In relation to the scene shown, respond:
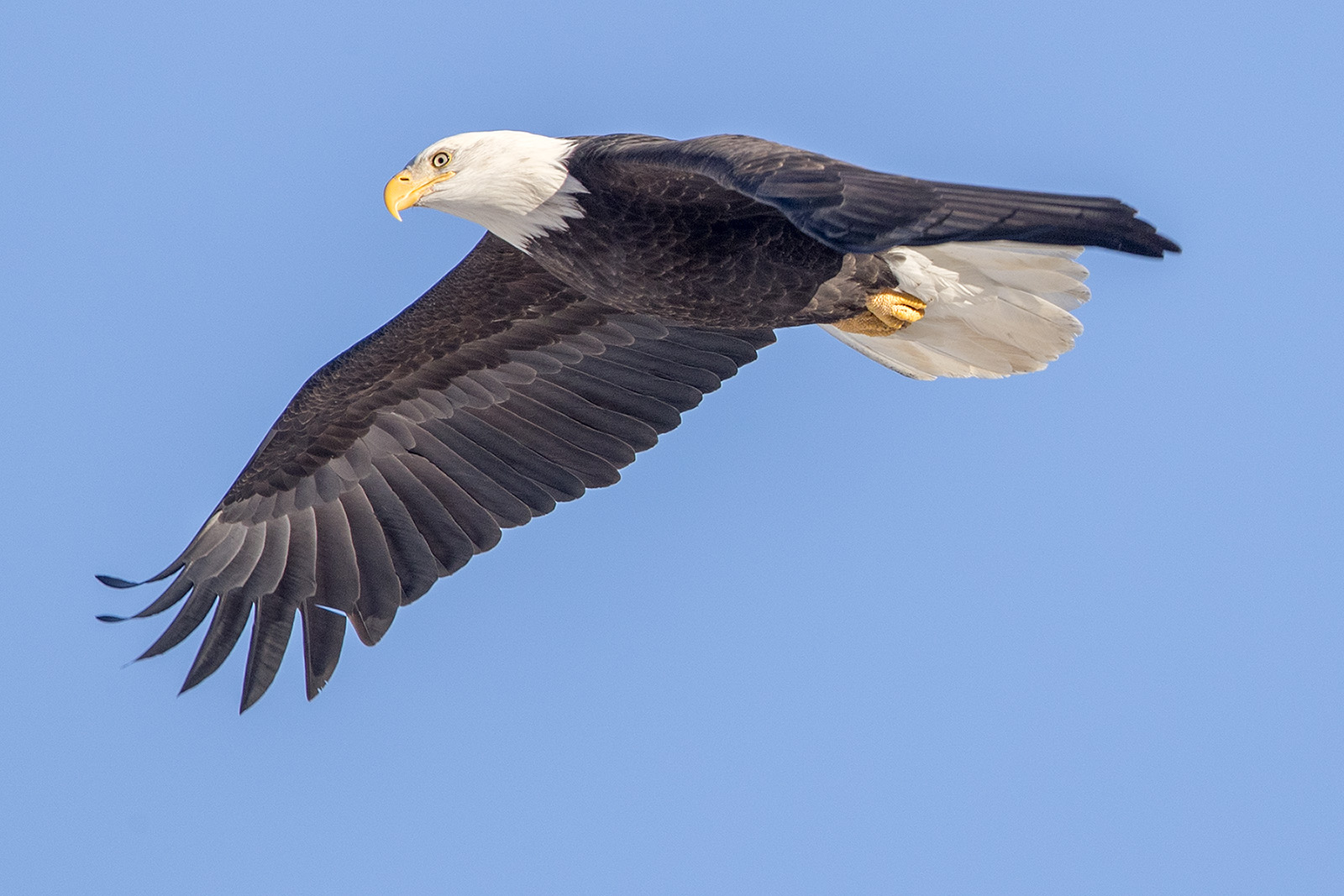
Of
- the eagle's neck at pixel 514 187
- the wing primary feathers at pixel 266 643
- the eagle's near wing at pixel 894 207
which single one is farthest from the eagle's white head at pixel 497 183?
the wing primary feathers at pixel 266 643

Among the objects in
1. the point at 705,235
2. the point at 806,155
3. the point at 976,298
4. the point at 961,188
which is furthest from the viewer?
the point at 976,298

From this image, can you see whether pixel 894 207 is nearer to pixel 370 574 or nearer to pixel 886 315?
pixel 886 315

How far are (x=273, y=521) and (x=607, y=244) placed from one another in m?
2.20

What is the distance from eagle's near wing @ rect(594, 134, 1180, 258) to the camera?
4746 mm

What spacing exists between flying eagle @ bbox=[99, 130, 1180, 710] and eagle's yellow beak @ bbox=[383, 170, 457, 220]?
10 mm

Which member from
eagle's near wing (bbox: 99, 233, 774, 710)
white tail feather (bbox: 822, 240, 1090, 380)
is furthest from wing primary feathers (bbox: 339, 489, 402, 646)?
white tail feather (bbox: 822, 240, 1090, 380)

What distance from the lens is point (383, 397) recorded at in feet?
25.7

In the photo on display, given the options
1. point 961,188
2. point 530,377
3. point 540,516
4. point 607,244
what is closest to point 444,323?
point 530,377

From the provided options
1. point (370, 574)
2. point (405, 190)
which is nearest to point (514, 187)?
point (405, 190)

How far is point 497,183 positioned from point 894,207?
6.83 feet

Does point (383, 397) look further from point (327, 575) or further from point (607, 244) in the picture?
point (607, 244)

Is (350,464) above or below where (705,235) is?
below

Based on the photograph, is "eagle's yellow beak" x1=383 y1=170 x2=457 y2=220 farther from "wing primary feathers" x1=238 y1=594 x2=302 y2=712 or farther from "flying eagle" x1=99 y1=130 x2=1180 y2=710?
"wing primary feathers" x1=238 y1=594 x2=302 y2=712

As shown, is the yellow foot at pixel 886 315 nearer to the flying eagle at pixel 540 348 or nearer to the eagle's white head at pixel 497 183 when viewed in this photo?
the flying eagle at pixel 540 348
